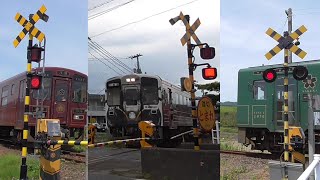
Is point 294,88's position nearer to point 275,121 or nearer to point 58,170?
point 275,121

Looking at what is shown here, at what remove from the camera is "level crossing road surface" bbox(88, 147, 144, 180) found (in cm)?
359

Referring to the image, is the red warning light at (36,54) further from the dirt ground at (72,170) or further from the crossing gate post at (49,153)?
the dirt ground at (72,170)

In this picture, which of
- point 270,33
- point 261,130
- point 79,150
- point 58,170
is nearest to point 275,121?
point 261,130

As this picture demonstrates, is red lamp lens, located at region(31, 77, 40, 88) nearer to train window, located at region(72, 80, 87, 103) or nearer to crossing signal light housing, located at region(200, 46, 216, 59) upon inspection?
train window, located at region(72, 80, 87, 103)

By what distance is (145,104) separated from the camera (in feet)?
11.2

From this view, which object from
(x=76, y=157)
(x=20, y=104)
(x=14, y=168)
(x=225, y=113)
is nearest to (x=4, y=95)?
(x=20, y=104)

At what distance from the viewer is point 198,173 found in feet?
11.4

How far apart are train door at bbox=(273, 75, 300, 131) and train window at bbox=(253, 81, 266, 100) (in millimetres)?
523

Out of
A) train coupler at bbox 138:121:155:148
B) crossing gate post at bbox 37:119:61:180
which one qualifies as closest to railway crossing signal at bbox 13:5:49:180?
crossing gate post at bbox 37:119:61:180

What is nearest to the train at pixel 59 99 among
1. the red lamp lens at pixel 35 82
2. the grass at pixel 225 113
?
the red lamp lens at pixel 35 82

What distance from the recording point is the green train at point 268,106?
417 inches

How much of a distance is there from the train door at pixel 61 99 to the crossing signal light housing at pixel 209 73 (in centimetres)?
671

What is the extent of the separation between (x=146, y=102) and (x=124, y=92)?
208 millimetres

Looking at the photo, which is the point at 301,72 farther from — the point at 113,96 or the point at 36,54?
the point at 36,54
